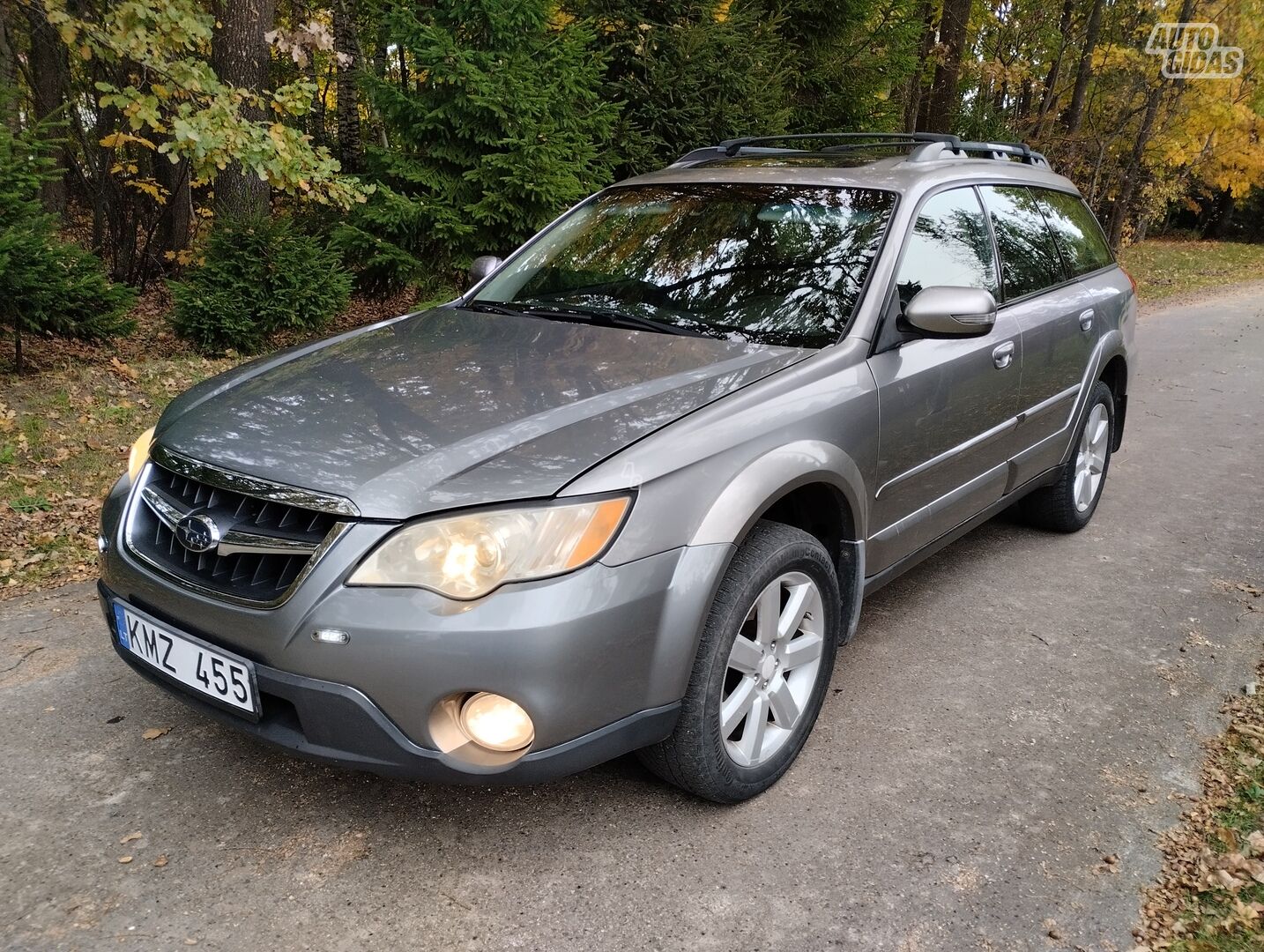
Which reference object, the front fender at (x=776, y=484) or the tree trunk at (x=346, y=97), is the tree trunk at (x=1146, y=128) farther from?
the front fender at (x=776, y=484)

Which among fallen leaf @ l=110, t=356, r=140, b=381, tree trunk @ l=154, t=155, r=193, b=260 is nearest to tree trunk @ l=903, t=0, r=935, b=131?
tree trunk @ l=154, t=155, r=193, b=260

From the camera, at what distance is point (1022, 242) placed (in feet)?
13.5

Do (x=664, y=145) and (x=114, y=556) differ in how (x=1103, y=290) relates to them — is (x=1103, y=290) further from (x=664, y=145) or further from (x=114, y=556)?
(x=664, y=145)

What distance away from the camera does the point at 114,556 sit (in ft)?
8.60

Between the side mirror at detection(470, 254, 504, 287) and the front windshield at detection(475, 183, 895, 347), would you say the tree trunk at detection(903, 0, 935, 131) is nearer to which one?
the side mirror at detection(470, 254, 504, 287)

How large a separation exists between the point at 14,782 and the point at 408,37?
22.8ft

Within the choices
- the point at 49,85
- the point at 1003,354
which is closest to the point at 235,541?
the point at 1003,354

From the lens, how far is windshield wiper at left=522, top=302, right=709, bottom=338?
3129mm

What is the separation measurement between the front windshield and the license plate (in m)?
1.66

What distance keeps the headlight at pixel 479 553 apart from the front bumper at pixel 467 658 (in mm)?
28

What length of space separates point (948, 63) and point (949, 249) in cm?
1336

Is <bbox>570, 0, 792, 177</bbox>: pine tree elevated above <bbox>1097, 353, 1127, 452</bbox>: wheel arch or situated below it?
above

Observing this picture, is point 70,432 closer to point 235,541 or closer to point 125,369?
point 125,369

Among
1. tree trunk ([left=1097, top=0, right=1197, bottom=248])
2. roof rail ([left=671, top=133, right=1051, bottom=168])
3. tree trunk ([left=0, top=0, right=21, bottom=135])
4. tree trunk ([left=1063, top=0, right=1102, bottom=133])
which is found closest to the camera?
roof rail ([left=671, top=133, right=1051, bottom=168])
